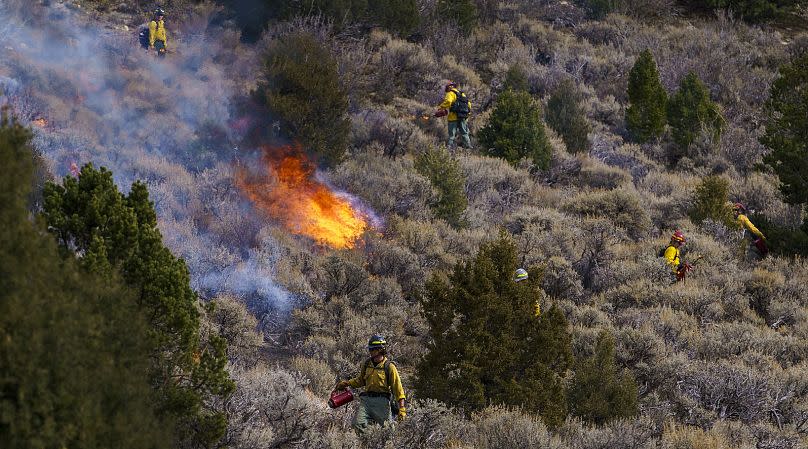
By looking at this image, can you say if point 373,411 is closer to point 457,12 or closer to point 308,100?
point 308,100

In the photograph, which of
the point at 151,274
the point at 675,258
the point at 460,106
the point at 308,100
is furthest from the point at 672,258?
the point at 151,274

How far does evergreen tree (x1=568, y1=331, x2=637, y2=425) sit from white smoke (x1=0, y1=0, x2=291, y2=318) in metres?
4.09

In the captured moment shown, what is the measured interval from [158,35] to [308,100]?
18.6 ft

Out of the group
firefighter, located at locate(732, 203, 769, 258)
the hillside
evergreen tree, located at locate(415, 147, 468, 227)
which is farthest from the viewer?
firefighter, located at locate(732, 203, 769, 258)

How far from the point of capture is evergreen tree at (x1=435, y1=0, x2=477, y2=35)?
86.9 feet

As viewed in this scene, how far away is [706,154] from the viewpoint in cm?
2220

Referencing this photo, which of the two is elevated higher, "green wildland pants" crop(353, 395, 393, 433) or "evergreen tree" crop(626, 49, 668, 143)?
"green wildland pants" crop(353, 395, 393, 433)

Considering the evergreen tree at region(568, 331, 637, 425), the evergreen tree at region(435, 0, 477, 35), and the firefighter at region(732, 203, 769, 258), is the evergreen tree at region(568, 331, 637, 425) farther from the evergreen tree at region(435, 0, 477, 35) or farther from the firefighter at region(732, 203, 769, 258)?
the evergreen tree at region(435, 0, 477, 35)

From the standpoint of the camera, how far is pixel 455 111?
19359 millimetres

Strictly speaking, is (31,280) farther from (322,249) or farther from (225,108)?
(225,108)

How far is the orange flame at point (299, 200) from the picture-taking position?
1442 cm

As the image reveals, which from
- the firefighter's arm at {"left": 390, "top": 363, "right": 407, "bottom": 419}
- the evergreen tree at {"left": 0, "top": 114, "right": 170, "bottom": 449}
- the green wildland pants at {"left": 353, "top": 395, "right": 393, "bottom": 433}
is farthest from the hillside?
the firefighter's arm at {"left": 390, "top": 363, "right": 407, "bottom": 419}

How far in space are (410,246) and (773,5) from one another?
2211 cm

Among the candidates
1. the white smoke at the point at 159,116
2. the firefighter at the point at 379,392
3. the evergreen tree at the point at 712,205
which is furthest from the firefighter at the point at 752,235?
the firefighter at the point at 379,392
